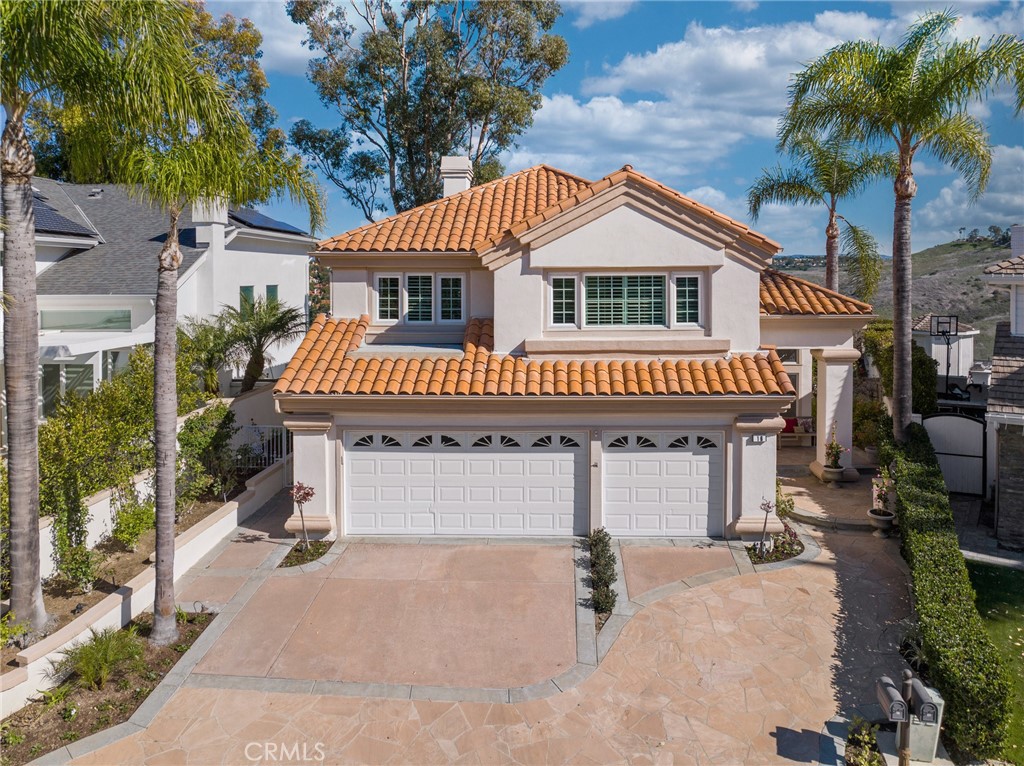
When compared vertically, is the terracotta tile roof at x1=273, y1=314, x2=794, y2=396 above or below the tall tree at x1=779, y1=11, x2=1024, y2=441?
below

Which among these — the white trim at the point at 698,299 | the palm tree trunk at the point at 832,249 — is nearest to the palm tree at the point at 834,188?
the palm tree trunk at the point at 832,249

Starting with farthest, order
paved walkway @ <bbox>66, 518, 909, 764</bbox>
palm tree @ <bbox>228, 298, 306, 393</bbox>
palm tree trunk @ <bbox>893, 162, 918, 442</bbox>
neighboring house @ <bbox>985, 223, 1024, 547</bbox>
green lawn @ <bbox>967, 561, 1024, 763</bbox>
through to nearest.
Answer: palm tree @ <bbox>228, 298, 306, 393</bbox>
palm tree trunk @ <bbox>893, 162, 918, 442</bbox>
neighboring house @ <bbox>985, 223, 1024, 547</bbox>
green lawn @ <bbox>967, 561, 1024, 763</bbox>
paved walkway @ <bbox>66, 518, 909, 764</bbox>

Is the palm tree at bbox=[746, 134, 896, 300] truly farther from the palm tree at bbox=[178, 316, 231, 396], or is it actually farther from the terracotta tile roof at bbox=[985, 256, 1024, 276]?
the palm tree at bbox=[178, 316, 231, 396]

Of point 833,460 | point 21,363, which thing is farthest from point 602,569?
point 21,363

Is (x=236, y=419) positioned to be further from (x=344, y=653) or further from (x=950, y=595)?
(x=950, y=595)

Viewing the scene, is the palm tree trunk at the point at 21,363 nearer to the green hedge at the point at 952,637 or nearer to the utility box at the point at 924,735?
the utility box at the point at 924,735

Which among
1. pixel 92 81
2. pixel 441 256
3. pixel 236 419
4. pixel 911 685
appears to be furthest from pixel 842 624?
pixel 236 419

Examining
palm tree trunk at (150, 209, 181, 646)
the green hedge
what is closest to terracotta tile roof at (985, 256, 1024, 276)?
the green hedge

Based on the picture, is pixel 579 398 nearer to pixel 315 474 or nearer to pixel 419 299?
pixel 419 299
